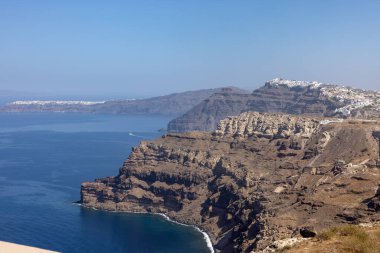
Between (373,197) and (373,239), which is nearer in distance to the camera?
(373,239)

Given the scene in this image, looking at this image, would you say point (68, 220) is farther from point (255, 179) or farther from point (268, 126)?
point (268, 126)

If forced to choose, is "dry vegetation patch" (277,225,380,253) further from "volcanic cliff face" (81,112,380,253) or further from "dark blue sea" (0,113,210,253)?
"dark blue sea" (0,113,210,253)

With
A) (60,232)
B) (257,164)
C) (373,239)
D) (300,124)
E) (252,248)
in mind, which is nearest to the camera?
(373,239)

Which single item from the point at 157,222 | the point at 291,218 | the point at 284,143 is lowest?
the point at 157,222

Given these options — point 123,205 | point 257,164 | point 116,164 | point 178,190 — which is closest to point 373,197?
point 257,164

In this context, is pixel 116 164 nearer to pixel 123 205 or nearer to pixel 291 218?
pixel 123 205

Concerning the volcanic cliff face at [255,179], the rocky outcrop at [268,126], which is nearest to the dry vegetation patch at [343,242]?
the volcanic cliff face at [255,179]

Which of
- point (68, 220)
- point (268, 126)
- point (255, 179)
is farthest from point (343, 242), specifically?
point (268, 126)

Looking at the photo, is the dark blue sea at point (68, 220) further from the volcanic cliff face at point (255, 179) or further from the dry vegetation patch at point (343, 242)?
the dry vegetation patch at point (343, 242)

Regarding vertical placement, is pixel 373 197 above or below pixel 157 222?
above

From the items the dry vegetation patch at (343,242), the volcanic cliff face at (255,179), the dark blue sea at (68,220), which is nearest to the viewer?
the dry vegetation patch at (343,242)
